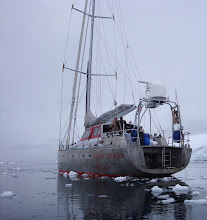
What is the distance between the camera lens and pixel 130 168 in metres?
14.6

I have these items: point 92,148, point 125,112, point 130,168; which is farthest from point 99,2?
point 130,168

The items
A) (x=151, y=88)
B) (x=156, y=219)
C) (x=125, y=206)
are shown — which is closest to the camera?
(x=156, y=219)

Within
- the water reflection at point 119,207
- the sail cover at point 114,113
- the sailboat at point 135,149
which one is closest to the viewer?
the water reflection at point 119,207

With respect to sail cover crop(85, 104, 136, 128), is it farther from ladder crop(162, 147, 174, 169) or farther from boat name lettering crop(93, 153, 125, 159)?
ladder crop(162, 147, 174, 169)

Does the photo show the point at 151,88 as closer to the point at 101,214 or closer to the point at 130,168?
the point at 130,168

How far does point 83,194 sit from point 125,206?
2.93m

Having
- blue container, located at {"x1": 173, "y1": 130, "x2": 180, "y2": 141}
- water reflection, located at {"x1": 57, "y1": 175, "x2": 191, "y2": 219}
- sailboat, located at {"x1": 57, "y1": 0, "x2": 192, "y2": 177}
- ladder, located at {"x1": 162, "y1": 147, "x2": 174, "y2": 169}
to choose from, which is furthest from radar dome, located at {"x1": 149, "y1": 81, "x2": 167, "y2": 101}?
water reflection, located at {"x1": 57, "y1": 175, "x2": 191, "y2": 219}

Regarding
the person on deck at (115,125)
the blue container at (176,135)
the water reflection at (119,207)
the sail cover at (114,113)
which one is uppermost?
the sail cover at (114,113)

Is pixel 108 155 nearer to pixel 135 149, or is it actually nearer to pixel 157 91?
pixel 135 149

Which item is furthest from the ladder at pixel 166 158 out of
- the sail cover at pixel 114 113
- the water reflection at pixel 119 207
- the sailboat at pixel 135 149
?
the water reflection at pixel 119 207

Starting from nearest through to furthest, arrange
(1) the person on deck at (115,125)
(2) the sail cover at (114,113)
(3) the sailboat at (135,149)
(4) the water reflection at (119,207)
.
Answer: (4) the water reflection at (119,207) < (3) the sailboat at (135,149) < (1) the person on deck at (115,125) < (2) the sail cover at (114,113)

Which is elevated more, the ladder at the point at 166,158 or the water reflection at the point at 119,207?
the ladder at the point at 166,158

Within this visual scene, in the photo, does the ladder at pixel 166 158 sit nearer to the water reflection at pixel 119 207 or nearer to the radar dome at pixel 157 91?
the radar dome at pixel 157 91

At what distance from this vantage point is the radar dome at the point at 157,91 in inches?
616
